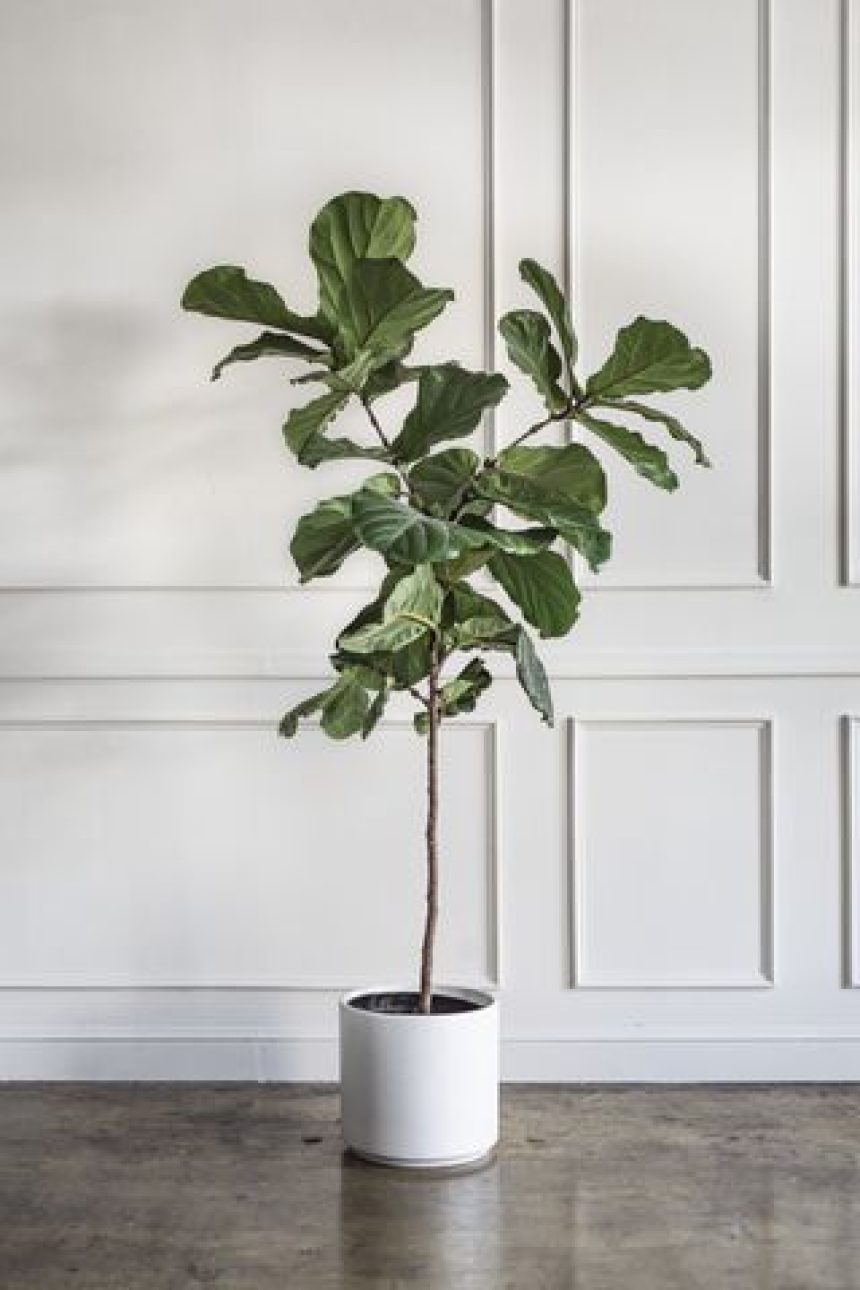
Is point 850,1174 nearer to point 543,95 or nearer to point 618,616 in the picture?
point 618,616

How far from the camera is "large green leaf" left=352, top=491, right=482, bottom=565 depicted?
2291 mm

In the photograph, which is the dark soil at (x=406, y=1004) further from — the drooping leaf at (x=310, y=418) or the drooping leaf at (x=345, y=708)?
the drooping leaf at (x=310, y=418)

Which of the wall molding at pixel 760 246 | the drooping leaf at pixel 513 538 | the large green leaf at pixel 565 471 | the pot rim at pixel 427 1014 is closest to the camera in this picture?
the drooping leaf at pixel 513 538

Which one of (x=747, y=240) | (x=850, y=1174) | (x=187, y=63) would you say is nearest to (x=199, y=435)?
(x=187, y=63)

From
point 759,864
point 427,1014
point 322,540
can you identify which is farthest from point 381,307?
point 759,864

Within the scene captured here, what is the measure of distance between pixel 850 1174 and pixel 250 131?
7.28ft

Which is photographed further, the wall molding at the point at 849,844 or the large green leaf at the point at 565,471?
the wall molding at the point at 849,844

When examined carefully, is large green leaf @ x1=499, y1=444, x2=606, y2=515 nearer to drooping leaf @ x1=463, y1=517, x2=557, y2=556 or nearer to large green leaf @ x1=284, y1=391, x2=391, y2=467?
drooping leaf @ x1=463, y1=517, x2=557, y2=556

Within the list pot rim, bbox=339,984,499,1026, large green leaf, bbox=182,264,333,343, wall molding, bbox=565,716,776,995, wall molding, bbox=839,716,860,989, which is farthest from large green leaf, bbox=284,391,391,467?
wall molding, bbox=839,716,860,989

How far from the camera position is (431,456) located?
2.67 metres

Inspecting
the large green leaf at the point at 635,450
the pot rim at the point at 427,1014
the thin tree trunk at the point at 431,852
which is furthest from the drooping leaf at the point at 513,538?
the pot rim at the point at 427,1014

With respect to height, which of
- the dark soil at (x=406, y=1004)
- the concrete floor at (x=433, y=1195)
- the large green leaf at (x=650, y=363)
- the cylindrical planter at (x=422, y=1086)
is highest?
the large green leaf at (x=650, y=363)

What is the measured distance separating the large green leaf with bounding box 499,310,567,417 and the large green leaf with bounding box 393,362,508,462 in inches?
4.8

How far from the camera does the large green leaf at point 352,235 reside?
8.64 feet
